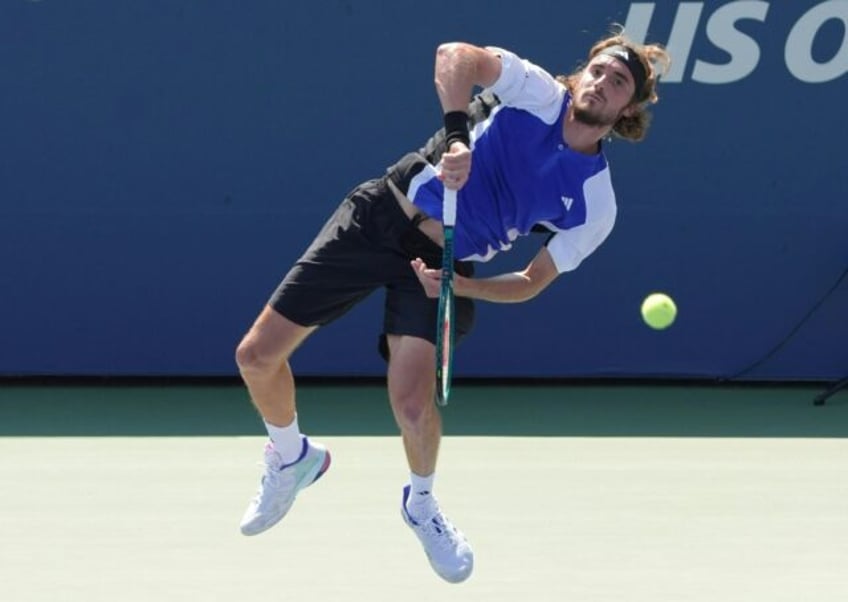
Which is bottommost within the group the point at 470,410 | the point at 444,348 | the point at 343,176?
the point at 470,410

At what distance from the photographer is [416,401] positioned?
473cm

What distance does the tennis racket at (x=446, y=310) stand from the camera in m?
4.48

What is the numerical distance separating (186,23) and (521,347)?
2.00m

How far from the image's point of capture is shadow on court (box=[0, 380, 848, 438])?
717 cm

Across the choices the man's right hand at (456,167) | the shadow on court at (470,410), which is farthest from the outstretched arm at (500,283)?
the shadow on court at (470,410)

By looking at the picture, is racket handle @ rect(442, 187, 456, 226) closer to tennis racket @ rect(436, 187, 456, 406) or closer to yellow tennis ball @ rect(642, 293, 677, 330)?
tennis racket @ rect(436, 187, 456, 406)

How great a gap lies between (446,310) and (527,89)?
24.1 inches
